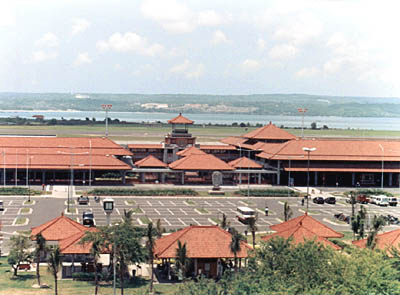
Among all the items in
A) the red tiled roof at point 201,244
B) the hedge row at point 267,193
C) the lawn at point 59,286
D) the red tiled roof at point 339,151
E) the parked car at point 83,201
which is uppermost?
the red tiled roof at point 339,151

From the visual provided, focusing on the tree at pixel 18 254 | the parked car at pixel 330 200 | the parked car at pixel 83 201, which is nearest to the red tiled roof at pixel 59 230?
the tree at pixel 18 254

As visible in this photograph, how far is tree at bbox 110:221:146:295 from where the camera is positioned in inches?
1281

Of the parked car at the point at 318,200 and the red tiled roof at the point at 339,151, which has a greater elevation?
the red tiled roof at the point at 339,151

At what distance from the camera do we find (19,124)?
169250 mm

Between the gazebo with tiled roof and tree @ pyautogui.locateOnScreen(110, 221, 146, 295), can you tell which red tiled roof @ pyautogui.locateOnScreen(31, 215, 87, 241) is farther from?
the gazebo with tiled roof

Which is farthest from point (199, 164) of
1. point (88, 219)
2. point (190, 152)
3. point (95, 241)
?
point (95, 241)

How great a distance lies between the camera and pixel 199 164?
75.0 meters

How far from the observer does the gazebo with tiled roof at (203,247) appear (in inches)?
1361

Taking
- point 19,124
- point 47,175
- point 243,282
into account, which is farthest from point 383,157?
point 19,124

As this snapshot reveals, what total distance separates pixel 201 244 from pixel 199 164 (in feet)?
130

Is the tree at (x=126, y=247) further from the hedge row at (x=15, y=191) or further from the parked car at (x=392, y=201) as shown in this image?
the parked car at (x=392, y=201)

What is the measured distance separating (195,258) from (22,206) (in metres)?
25.2

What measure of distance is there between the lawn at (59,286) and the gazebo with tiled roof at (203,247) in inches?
82.6

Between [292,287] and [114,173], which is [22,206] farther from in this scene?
[292,287]
